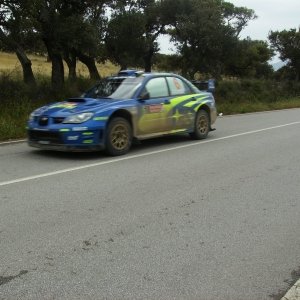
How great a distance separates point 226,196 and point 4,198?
9.39ft

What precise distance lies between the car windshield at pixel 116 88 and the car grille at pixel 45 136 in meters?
1.63

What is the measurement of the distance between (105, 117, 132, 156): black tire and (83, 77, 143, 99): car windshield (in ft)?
2.40

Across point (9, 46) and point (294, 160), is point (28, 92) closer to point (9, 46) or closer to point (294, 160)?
point (9, 46)

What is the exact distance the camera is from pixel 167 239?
4.80 meters

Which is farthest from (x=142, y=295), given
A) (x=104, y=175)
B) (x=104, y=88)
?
(x=104, y=88)

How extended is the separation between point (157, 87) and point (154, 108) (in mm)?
588

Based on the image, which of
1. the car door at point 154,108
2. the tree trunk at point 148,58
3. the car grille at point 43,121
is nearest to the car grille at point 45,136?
the car grille at point 43,121

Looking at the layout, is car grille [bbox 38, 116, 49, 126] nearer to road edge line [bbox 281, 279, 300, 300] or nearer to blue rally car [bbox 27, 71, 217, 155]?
blue rally car [bbox 27, 71, 217, 155]

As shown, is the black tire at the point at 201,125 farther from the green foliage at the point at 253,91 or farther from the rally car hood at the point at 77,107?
the green foliage at the point at 253,91

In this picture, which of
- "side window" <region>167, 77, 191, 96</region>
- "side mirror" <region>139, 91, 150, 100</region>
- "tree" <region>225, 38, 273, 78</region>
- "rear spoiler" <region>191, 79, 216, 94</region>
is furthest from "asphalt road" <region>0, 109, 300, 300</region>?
"tree" <region>225, 38, 273, 78</region>

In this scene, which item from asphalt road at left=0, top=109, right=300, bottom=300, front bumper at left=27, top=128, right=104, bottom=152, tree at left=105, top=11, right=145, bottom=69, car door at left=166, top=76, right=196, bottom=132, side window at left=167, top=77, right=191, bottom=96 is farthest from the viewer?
tree at left=105, top=11, right=145, bottom=69

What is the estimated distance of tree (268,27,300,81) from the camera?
39.8 metres

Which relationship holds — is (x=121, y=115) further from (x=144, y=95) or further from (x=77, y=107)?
(x=77, y=107)

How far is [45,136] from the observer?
8906 millimetres
